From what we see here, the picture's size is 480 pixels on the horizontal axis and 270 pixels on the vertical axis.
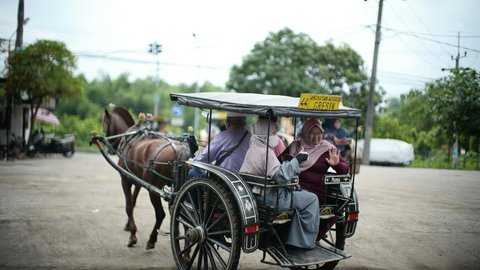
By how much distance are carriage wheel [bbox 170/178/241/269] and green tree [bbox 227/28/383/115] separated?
20.8 metres

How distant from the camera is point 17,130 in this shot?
20.4 m

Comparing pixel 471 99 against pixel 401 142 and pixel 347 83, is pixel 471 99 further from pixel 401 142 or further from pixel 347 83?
pixel 347 83

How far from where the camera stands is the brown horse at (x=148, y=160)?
603 cm

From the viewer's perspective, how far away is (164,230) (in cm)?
711

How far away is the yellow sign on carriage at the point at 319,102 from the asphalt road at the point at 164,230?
225 cm

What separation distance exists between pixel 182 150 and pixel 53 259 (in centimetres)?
213

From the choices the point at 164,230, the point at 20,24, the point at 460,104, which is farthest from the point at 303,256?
the point at 20,24

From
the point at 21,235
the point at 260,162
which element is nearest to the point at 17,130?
the point at 21,235

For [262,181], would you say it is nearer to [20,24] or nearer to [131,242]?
[131,242]

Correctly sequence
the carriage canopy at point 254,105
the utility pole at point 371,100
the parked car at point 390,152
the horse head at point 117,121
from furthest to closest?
1. the utility pole at point 371,100
2. the parked car at point 390,152
3. the horse head at point 117,121
4. the carriage canopy at point 254,105

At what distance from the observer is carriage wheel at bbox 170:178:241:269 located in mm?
4066

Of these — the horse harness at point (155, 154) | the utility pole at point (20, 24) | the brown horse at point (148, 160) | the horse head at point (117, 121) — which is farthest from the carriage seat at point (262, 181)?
the utility pole at point (20, 24)

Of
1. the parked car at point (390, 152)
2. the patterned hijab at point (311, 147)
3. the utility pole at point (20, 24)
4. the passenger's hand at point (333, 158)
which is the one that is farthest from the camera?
the parked car at point (390, 152)

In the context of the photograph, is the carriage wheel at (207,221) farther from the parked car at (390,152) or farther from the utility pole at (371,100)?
the utility pole at (371,100)
